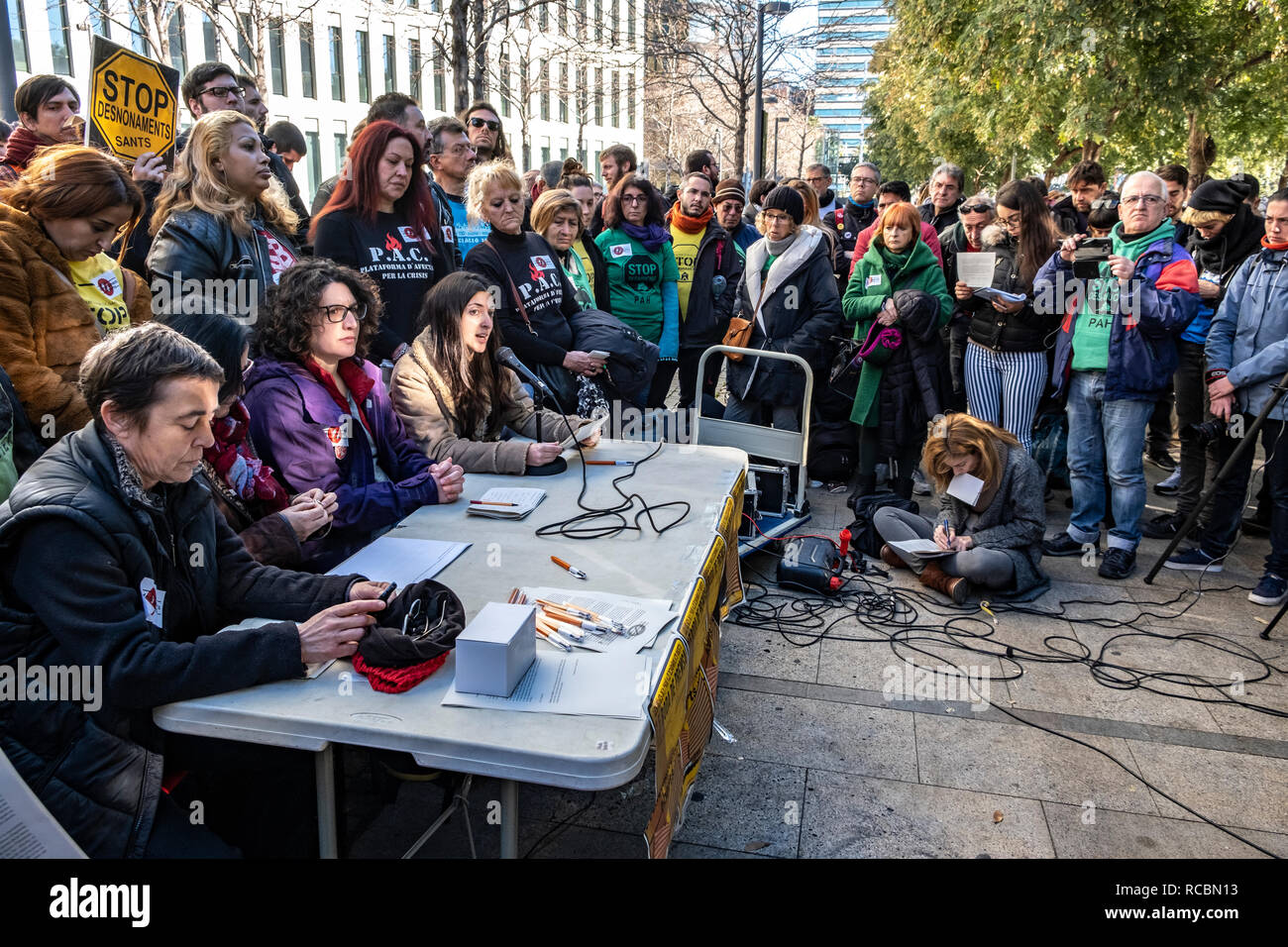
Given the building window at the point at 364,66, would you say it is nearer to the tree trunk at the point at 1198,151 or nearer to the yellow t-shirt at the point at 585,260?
the tree trunk at the point at 1198,151

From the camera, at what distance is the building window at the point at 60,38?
63.6 feet

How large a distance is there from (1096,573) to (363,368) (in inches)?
162

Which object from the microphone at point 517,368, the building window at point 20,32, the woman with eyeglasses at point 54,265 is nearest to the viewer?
the woman with eyeglasses at point 54,265

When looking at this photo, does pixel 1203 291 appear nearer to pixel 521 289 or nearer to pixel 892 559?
pixel 892 559

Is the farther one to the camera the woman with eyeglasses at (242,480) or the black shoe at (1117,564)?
the black shoe at (1117,564)

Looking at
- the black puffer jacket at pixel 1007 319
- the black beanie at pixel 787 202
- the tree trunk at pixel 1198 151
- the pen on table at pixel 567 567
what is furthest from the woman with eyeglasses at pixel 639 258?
the tree trunk at pixel 1198 151

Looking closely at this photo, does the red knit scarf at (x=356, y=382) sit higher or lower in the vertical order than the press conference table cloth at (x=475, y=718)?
higher

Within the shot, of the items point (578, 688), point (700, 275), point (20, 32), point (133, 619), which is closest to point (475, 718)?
point (578, 688)

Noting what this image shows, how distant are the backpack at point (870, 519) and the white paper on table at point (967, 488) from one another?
1.97 feet

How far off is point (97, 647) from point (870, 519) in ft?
14.2

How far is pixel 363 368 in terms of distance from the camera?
345 centimetres

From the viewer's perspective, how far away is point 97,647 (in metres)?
1.91

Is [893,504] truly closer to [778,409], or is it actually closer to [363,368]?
[778,409]
